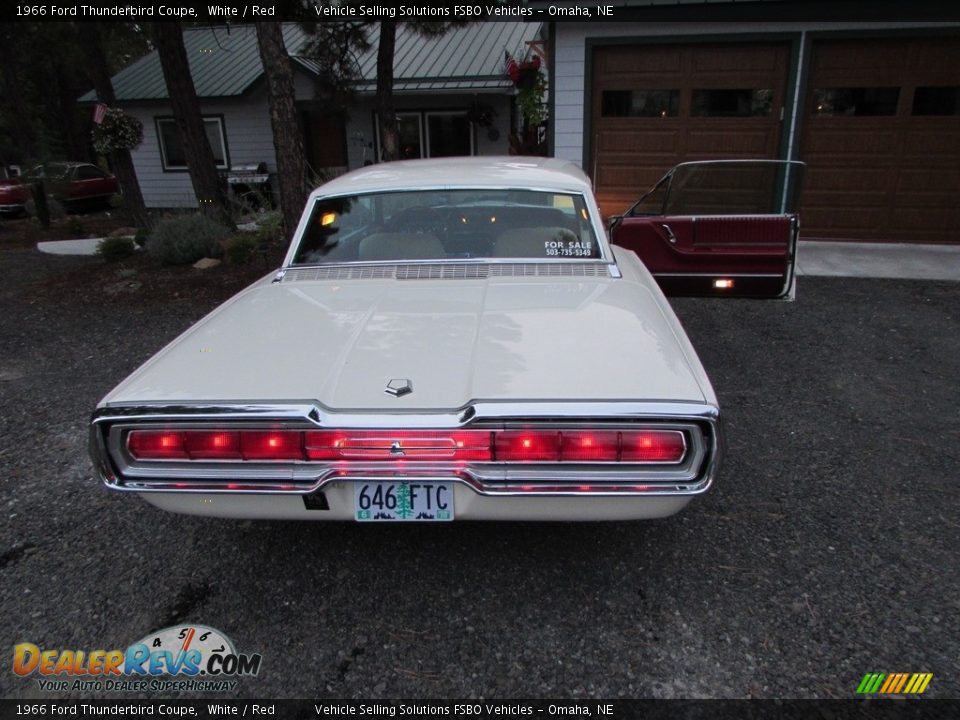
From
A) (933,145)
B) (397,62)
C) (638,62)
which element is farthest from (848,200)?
(397,62)

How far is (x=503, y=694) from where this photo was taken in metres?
2.09

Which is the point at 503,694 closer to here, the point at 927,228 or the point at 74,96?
the point at 927,228

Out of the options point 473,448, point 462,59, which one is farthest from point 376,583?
point 462,59

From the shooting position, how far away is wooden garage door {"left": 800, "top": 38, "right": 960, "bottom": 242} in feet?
27.2

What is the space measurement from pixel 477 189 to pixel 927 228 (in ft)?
27.0

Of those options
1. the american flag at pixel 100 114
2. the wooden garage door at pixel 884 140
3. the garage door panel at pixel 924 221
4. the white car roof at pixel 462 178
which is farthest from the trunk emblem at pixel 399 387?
the american flag at pixel 100 114

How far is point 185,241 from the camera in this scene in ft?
28.0

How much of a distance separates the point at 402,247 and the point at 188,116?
26.0ft

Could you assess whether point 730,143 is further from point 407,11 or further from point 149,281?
point 149,281

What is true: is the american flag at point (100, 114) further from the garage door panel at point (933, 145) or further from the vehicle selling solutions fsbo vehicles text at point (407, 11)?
the garage door panel at point (933, 145)

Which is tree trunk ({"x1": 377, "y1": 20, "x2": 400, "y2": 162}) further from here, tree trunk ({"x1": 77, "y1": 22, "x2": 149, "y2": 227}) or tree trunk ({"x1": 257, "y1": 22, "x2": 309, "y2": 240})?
tree trunk ({"x1": 77, "y1": 22, "x2": 149, "y2": 227})

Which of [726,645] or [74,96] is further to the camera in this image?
[74,96]

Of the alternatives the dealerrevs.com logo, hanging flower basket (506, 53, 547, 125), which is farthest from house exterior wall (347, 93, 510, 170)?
the dealerrevs.com logo

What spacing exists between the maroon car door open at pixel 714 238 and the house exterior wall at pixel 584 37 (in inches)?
176
